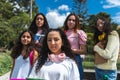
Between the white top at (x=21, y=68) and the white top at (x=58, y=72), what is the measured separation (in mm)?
1131

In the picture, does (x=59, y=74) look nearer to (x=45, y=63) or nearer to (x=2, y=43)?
(x=45, y=63)

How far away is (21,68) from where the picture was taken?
4320 mm

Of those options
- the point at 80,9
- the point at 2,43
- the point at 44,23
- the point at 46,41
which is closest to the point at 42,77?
the point at 46,41

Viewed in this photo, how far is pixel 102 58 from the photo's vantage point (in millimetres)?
4184

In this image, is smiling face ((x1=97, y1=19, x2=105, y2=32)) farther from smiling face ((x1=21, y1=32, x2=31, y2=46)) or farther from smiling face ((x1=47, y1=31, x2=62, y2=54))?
smiling face ((x1=47, y1=31, x2=62, y2=54))

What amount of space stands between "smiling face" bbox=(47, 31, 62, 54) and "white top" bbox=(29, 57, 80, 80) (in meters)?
0.15

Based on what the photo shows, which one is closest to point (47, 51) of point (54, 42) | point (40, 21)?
point (54, 42)

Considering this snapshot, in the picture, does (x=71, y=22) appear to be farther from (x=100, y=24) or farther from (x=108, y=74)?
(x=108, y=74)

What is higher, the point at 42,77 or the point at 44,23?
the point at 44,23

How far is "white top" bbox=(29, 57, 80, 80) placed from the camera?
3.08 metres

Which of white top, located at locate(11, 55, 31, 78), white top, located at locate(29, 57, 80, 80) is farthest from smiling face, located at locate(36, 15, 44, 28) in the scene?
white top, located at locate(29, 57, 80, 80)

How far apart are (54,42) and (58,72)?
0.97 feet

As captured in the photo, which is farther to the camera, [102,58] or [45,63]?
[102,58]

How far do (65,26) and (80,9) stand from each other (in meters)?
43.6
